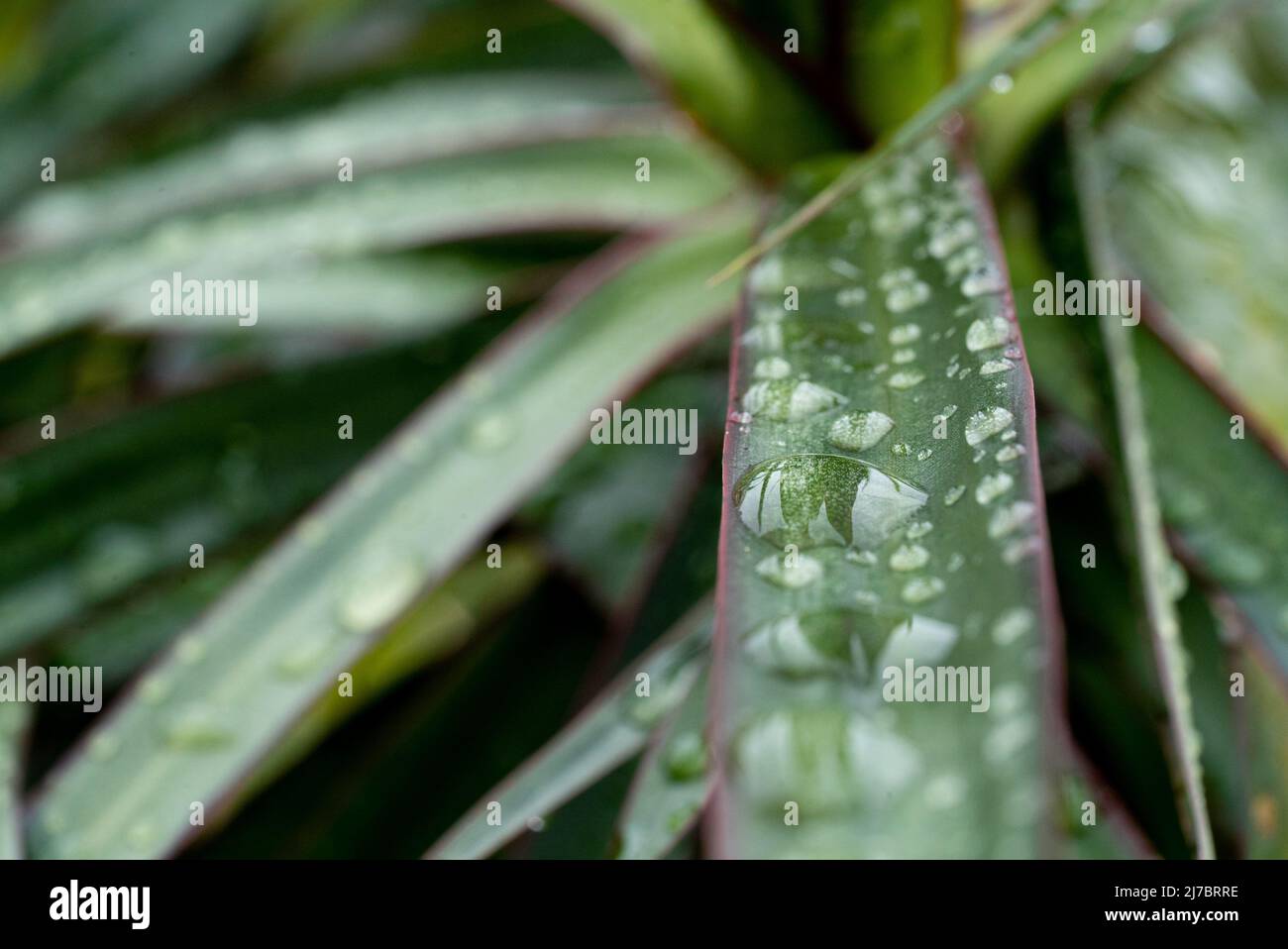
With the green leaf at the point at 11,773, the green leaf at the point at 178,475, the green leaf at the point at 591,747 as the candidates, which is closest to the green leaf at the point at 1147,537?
the green leaf at the point at 591,747

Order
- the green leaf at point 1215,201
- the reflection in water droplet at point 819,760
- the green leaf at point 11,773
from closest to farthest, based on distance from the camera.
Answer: the reflection in water droplet at point 819,760, the green leaf at point 11,773, the green leaf at point 1215,201

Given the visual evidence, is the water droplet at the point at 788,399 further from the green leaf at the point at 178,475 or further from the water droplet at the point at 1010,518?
the green leaf at the point at 178,475

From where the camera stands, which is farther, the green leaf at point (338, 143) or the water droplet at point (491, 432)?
the green leaf at point (338, 143)

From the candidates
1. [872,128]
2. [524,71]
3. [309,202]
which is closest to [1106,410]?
[872,128]
